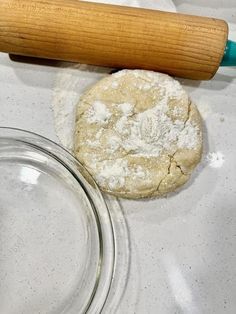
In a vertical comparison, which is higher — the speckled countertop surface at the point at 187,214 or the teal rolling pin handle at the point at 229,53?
the teal rolling pin handle at the point at 229,53

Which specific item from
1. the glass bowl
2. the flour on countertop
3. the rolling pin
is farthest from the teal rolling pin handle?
the glass bowl

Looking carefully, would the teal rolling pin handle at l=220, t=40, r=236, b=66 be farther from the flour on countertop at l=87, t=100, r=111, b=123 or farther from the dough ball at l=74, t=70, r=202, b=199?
the flour on countertop at l=87, t=100, r=111, b=123

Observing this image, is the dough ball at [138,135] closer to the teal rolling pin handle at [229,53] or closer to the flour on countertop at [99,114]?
the flour on countertop at [99,114]

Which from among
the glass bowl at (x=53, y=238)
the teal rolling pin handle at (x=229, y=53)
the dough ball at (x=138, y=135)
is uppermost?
the teal rolling pin handle at (x=229, y=53)

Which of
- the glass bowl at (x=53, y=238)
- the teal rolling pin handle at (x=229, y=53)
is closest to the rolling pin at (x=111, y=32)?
the teal rolling pin handle at (x=229, y=53)

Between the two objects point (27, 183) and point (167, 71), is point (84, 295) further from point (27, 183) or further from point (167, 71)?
point (167, 71)
